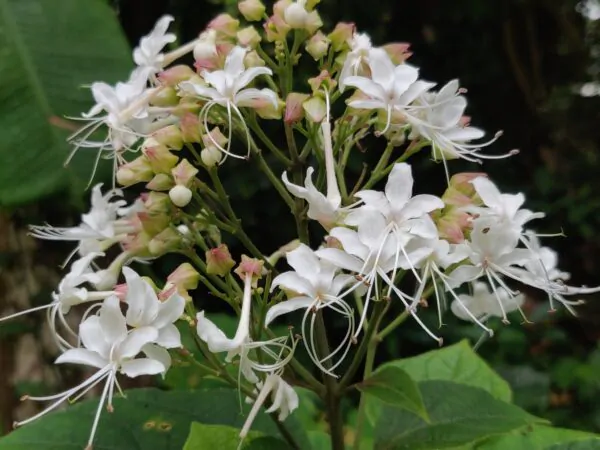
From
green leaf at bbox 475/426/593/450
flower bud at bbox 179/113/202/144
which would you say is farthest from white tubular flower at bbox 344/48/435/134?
green leaf at bbox 475/426/593/450

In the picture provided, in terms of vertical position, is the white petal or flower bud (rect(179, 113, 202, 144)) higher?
flower bud (rect(179, 113, 202, 144))

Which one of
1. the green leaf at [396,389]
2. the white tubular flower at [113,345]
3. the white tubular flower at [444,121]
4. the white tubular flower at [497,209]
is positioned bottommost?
the green leaf at [396,389]

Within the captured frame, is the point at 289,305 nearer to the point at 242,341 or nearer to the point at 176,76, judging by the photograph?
the point at 242,341

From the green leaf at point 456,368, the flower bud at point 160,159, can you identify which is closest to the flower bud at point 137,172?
the flower bud at point 160,159

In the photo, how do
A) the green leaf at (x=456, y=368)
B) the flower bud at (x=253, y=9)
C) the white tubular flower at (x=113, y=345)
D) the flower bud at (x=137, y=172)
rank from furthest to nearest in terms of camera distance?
1. the green leaf at (x=456, y=368)
2. the flower bud at (x=253, y=9)
3. the flower bud at (x=137, y=172)
4. the white tubular flower at (x=113, y=345)

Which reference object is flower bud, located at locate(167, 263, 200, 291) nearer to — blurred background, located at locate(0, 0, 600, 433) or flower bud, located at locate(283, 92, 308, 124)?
flower bud, located at locate(283, 92, 308, 124)

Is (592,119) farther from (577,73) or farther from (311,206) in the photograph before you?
(311,206)

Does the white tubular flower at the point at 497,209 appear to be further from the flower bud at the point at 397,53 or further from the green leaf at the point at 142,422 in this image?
the green leaf at the point at 142,422
